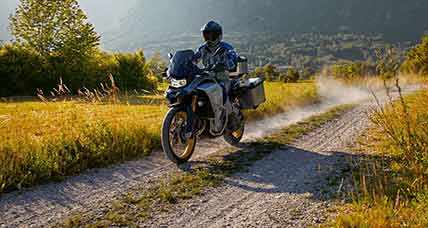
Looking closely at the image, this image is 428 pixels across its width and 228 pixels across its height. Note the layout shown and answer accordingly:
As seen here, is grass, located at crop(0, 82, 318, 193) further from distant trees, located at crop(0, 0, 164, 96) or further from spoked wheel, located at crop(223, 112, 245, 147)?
distant trees, located at crop(0, 0, 164, 96)

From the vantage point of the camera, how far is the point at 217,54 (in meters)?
8.20

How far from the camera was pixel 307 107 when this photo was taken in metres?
15.6

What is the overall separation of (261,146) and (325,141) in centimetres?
144

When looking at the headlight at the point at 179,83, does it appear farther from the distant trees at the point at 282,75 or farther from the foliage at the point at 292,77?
the foliage at the point at 292,77

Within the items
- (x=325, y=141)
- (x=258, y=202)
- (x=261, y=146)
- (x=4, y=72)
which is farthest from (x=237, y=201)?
(x=4, y=72)

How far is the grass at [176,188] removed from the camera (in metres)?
4.56

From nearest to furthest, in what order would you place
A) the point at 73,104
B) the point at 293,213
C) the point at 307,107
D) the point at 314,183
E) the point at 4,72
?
the point at 293,213 < the point at 314,183 < the point at 73,104 < the point at 307,107 < the point at 4,72

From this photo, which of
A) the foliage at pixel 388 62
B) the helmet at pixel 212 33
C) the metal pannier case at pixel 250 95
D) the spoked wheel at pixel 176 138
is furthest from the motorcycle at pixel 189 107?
the foliage at pixel 388 62

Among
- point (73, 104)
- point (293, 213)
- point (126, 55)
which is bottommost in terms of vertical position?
point (293, 213)

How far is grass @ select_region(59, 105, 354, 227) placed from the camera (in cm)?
456

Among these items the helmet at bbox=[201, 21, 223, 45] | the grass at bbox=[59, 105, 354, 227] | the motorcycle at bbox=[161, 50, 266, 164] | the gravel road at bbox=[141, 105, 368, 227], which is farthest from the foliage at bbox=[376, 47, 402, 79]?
the helmet at bbox=[201, 21, 223, 45]

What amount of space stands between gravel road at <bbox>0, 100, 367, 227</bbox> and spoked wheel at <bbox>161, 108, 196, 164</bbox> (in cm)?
25

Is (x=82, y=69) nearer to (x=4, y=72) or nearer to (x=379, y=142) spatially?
(x=4, y=72)

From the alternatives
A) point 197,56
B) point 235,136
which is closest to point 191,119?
point 197,56
